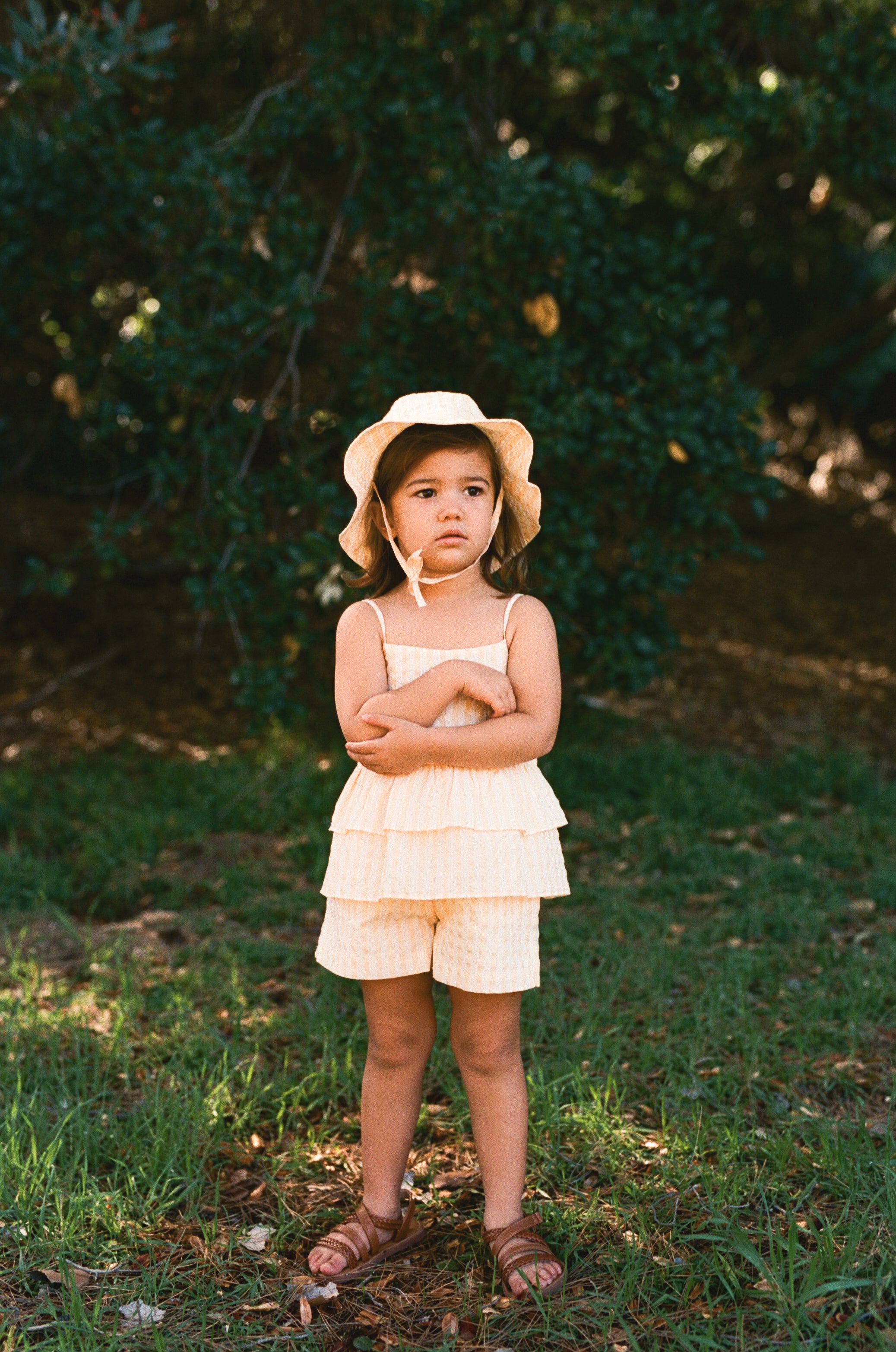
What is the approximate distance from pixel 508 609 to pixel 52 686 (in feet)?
13.8

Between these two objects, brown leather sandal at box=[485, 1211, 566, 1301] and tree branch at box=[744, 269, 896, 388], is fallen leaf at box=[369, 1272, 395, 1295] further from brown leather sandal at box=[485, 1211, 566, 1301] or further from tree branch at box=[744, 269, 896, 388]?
tree branch at box=[744, 269, 896, 388]

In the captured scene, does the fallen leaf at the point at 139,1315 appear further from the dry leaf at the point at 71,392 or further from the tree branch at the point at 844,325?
the tree branch at the point at 844,325

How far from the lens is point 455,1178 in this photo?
2520 mm

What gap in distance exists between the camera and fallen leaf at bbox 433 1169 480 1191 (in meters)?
2.49

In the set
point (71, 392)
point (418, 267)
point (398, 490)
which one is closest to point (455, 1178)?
point (398, 490)

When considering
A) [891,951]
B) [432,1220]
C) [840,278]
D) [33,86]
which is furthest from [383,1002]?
[840,278]

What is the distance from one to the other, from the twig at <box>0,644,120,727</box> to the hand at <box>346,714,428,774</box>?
161 inches

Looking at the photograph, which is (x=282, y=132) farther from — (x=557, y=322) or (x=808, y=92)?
(x=808, y=92)

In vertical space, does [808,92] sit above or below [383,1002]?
above

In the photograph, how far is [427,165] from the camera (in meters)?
4.35

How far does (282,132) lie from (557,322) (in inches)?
50.2

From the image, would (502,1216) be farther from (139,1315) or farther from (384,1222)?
(139,1315)

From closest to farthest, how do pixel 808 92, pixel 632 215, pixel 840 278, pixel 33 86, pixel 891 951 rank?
1. pixel 891 951
2. pixel 33 86
3. pixel 808 92
4. pixel 632 215
5. pixel 840 278

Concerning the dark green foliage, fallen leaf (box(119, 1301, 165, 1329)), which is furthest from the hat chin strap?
the dark green foliage
